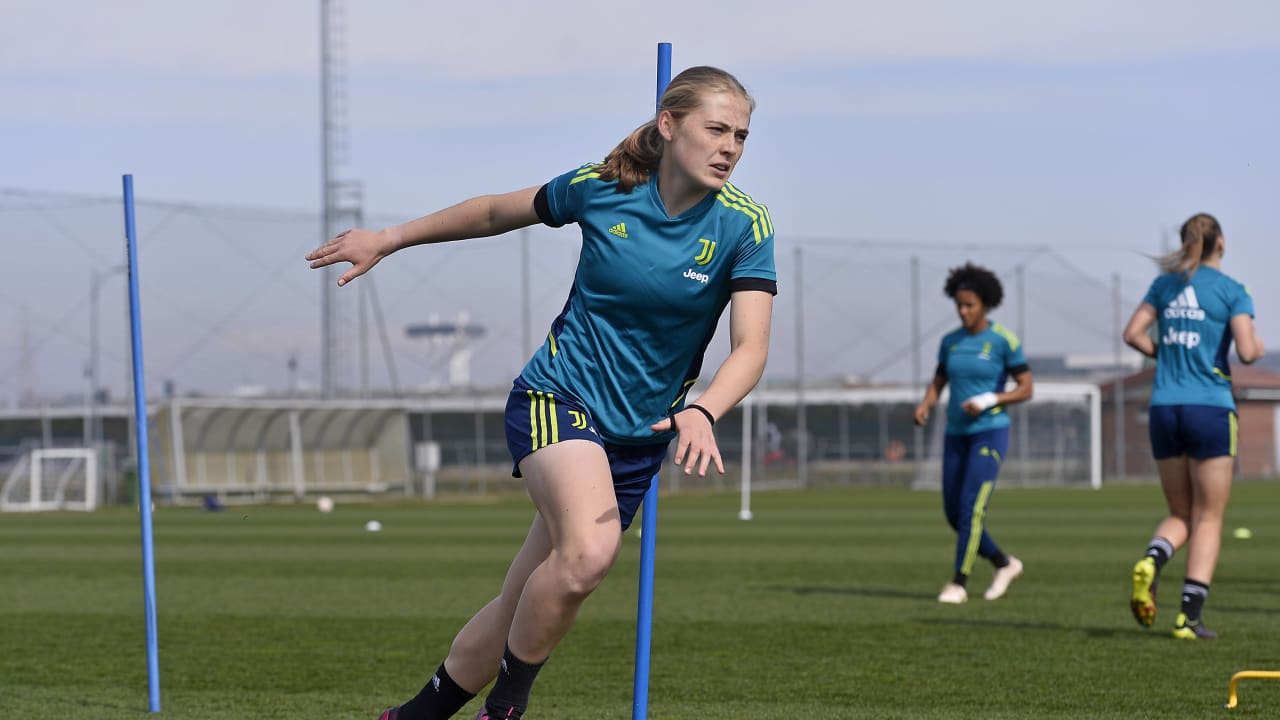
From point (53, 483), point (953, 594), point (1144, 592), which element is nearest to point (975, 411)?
point (953, 594)

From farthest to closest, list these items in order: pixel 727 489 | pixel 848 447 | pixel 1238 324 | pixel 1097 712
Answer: pixel 848 447 → pixel 727 489 → pixel 1238 324 → pixel 1097 712

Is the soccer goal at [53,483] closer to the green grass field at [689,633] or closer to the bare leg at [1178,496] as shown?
the green grass field at [689,633]

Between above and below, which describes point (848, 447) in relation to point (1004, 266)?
below

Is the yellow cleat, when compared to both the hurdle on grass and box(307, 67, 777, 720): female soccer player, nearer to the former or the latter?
the hurdle on grass

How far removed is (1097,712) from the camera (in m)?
5.94

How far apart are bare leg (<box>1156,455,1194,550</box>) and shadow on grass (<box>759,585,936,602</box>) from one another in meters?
2.76

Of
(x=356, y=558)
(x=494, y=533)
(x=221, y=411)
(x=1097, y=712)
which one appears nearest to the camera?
(x=1097, y=712)

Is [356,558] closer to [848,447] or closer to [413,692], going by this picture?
[413,692]

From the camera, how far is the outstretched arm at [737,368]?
12.3 feet

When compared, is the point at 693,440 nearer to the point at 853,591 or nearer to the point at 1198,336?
the point at 1198,336

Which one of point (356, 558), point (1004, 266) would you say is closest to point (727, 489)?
point (1004, 266)

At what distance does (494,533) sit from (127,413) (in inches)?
775

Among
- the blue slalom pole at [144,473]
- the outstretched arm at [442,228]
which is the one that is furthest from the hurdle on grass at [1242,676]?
the blue slalom pole at [144,473]

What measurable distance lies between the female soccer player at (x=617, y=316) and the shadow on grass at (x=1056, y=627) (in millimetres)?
4811
